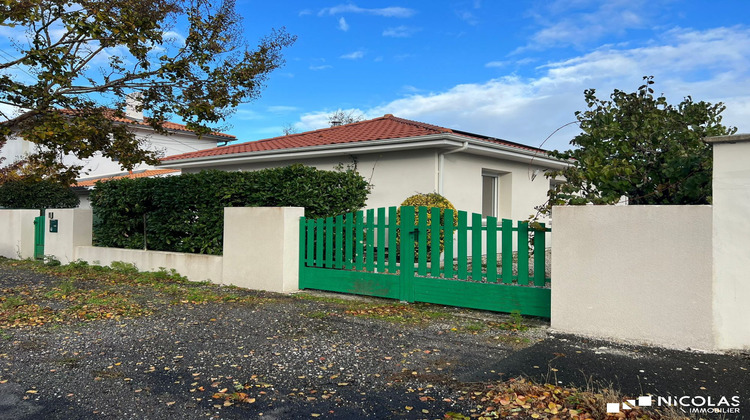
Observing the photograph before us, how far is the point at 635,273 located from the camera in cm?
524

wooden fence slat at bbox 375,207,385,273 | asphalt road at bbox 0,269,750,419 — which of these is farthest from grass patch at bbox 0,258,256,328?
wooden fence slat at bbox 375,207,385,273

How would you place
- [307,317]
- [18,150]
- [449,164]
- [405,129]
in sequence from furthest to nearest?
[18,150]
[405,129]
[449,164]
[307,317]

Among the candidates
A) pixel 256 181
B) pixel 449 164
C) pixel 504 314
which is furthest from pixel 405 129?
pixel 504 314

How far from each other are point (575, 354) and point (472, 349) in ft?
3.12

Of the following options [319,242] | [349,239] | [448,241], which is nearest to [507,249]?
[448,241]

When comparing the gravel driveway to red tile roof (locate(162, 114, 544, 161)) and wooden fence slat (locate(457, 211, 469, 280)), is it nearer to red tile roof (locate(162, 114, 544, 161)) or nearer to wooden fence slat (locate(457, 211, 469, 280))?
wooden fence slat (locate(457, 211, 469, 280))

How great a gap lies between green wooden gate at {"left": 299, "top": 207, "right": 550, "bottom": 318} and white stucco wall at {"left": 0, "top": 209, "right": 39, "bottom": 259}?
33.6 ft

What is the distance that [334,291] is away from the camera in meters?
8.20

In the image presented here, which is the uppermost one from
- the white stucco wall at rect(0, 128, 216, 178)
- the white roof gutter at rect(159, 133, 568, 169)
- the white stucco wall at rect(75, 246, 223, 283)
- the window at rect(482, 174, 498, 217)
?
Answer: the white stucco wall at rect(0, 128, 216, 178)

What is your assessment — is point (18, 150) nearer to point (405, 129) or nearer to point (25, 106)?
point (25, 106)

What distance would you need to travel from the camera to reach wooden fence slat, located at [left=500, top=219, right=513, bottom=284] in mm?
6211

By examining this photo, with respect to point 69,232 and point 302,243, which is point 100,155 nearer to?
point 69,232

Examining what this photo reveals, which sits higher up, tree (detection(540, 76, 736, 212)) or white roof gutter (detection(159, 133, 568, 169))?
white roof gutter (detection(159, 133, 568, 169))

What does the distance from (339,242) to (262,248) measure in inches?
63.5
